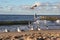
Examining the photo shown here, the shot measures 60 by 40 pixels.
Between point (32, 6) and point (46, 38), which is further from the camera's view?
point (32, 6)

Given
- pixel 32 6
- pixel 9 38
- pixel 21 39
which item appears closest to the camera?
pixel 21 39

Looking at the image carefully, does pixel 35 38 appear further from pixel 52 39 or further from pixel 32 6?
pixel 32 6

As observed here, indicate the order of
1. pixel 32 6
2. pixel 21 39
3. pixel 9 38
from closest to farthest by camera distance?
pixel 21 39 < pixel 9 38 < pixel 32 6

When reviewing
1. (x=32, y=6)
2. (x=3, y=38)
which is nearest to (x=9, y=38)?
(x=3, y=38)

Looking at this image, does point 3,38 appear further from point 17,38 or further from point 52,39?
point 52,39

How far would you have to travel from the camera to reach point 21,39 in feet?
56.0

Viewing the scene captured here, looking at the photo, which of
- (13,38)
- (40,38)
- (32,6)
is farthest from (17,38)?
(32,6)

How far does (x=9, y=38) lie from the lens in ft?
60.1

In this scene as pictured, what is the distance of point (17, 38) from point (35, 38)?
127 cm

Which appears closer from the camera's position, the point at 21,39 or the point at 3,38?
the point at 21,39

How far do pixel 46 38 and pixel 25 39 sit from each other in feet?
5.10

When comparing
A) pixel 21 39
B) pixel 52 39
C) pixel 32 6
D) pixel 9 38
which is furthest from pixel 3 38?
pixel 32 6

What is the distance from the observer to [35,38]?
1731 cm

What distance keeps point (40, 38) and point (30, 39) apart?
88cm
